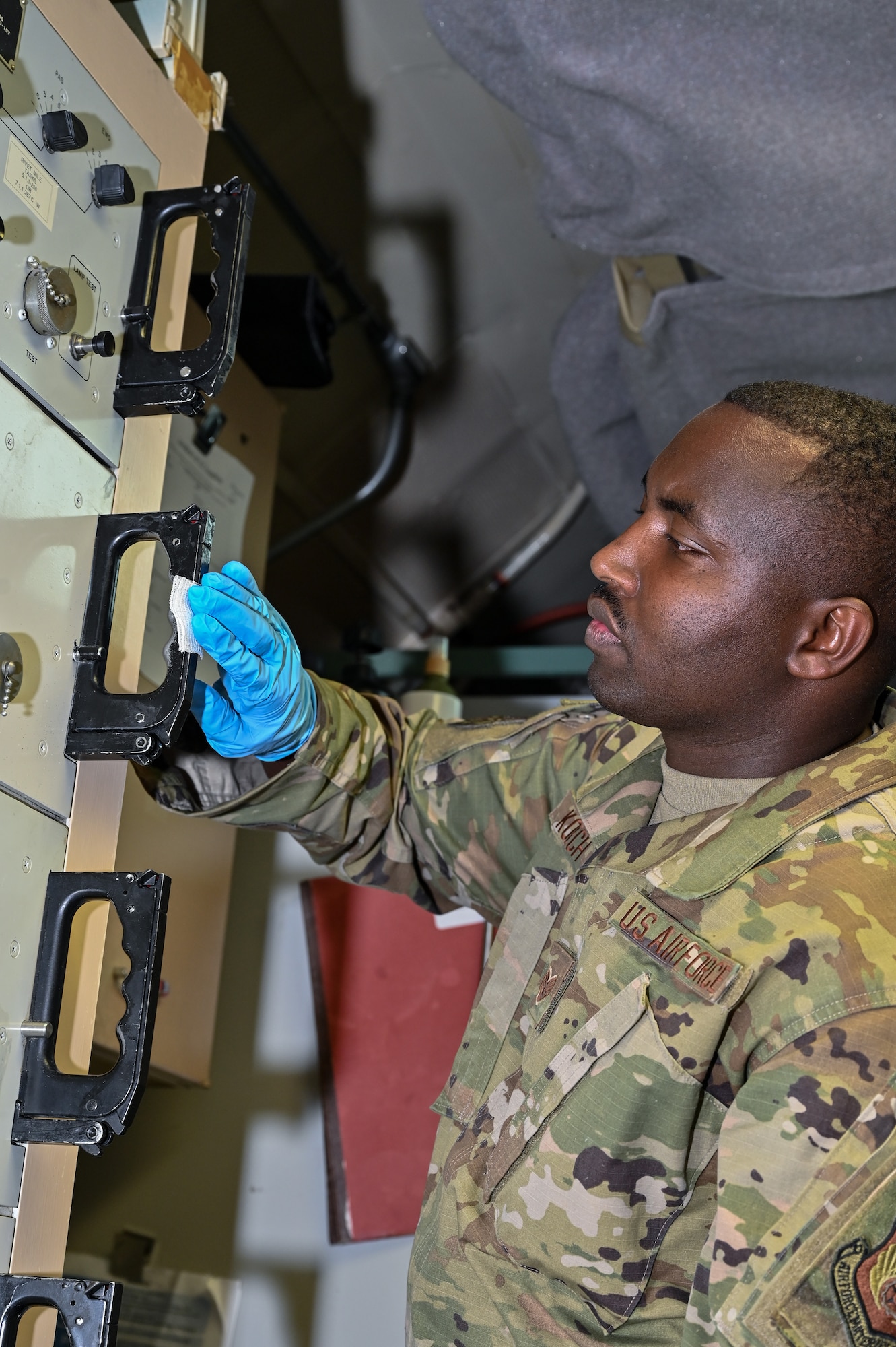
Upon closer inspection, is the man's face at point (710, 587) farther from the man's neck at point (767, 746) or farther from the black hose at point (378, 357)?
the black hose at point (378, 357)

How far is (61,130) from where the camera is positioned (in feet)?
2.90

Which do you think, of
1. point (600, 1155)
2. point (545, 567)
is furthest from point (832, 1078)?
point (545, 567)

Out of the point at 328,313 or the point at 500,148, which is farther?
the point at 500,148

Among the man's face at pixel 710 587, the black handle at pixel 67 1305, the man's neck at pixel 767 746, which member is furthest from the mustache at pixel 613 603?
the black handle at pixel 67 1305

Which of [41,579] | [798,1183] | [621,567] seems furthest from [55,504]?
[798,1183]

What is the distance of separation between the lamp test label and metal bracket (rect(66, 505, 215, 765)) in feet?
0.74

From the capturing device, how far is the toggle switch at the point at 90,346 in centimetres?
93

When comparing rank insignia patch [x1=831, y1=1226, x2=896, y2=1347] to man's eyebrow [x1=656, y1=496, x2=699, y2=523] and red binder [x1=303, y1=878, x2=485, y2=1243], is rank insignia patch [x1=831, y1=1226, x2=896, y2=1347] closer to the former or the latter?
man's eyebrow [x1=656, y1=496, x2=699, y2=523]

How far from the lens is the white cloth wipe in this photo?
0.95 m

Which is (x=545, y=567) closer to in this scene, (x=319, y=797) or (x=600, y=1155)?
(x=319, y=797)

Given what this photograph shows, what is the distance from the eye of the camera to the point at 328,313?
5.86 ft

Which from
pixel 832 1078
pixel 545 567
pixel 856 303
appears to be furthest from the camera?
pixel 545 567

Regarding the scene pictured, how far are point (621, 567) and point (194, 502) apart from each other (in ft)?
2.30

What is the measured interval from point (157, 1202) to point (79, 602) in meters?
1.16
